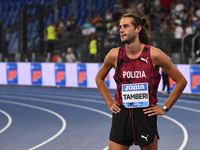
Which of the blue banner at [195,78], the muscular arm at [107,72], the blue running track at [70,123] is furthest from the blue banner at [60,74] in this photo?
the muscular arm at [107,72]

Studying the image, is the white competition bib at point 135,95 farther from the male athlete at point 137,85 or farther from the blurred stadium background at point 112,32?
the blurred stadium background at point 112,32

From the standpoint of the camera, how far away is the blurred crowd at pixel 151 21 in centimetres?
2184

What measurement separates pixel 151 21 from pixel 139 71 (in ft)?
61.1

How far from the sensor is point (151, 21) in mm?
23281

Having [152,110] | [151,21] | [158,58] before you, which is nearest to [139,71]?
[158,58]

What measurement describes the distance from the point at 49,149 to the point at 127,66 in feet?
13.8

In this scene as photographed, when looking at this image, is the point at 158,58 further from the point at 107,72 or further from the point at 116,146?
the point at 116,146

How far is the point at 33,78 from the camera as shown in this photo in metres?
23.3

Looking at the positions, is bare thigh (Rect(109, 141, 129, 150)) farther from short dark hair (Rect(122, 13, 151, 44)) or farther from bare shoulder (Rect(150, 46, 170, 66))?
short dark hair (Rect(122, 13, 151, 44))

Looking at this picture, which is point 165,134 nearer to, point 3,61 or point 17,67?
point 17,67

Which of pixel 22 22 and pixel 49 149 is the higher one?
pixel 22 22

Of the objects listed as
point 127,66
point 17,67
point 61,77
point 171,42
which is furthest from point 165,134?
point 17,67

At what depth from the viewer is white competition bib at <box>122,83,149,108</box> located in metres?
4.93

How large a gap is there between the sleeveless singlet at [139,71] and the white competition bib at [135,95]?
4cm
